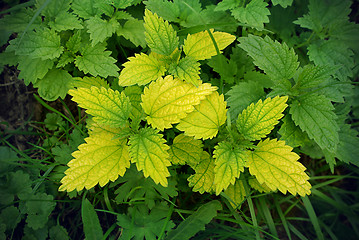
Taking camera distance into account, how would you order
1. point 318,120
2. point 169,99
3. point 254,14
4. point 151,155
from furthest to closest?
point 254,14
point 318,120
point 169,99
point 151,155

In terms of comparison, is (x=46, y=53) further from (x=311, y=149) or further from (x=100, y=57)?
(x=311, y=149)

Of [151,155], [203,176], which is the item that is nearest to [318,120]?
[203,176]

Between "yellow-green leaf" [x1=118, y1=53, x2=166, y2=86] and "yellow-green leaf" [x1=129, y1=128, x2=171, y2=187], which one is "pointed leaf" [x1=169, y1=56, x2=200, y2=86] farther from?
"yellow-green leaf" [x1=129, y1=128, x2=171, y2=187]

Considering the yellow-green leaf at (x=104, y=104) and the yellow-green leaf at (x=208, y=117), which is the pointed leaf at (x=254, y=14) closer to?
the yellow-green leaf at (x=208, y=117)

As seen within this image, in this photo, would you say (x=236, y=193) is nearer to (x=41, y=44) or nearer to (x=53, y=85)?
(x=53, y=85)

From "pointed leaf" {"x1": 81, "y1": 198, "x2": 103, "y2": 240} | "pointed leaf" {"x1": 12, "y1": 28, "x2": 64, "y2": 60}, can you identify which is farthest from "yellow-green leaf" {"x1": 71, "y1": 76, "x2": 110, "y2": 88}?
"pointed leaf" {"x1": 81, "y1": 198, "x2": 103, "y2": 240}

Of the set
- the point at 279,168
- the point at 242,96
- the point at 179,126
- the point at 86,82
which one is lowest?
the point at 279,168

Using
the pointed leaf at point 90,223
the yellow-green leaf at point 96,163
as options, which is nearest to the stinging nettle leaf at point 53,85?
the yellow-green leaf at point 96,163
